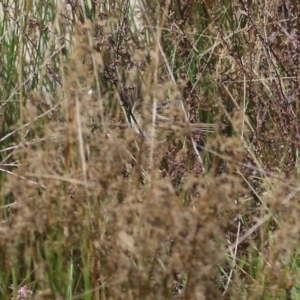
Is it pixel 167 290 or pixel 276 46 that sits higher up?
pixel 276 46

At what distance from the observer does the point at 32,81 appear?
2.33m

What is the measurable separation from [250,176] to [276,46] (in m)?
0.65

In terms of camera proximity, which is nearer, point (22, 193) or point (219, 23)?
point (22, 193)

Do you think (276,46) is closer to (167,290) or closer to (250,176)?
(250,176)

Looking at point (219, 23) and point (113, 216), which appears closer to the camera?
point (113, 216)

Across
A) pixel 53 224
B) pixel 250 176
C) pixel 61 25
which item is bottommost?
pixel 250 176

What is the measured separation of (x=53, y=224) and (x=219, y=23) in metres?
1.51

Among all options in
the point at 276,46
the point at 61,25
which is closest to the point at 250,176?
the point at 276,46

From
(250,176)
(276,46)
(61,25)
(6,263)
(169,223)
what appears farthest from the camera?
(61,25)

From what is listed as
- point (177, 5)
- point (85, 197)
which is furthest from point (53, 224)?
point (177, 5)

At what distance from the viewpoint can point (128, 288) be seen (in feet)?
3.63

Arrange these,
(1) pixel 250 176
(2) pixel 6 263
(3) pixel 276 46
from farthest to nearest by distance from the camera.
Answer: (3) pixel 276 46, (1) pixel 250 176, (2) pixel 6 263

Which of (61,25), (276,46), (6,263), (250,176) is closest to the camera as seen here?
(6,263)

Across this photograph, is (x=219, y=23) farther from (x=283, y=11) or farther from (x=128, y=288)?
(x=128, y=288)
